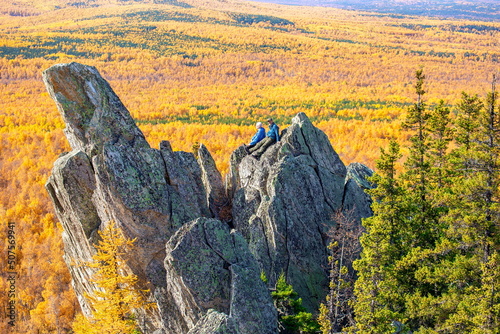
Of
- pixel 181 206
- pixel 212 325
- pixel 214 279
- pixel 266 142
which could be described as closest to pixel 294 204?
pixel 266 142

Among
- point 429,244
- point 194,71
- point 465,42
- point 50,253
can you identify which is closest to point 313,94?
point 194,71

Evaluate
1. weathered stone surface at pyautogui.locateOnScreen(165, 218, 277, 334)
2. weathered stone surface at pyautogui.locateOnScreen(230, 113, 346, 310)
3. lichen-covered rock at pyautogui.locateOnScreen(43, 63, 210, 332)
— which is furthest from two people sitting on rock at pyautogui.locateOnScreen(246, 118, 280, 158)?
weathered stone surface at pyautogui.locateOnScreen(165, 218, 277, 334)

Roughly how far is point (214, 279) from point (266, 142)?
35.7 feet

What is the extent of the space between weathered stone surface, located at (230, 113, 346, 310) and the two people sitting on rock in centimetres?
58

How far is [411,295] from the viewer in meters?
15.1

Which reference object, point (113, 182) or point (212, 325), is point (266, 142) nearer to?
point (113, 182)

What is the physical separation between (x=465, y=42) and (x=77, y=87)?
641 feet

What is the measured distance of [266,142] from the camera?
23.0m

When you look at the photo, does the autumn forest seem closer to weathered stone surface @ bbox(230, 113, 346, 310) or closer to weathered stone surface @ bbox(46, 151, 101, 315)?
weathered stone surface @ bbox(230, 113, 346, 310)

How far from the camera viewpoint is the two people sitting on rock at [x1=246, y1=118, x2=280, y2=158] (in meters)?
22.7

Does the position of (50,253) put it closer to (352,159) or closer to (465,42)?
(352,159)

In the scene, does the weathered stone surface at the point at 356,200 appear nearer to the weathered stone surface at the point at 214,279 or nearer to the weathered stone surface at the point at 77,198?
the weathered stone surface at the point at 214,279

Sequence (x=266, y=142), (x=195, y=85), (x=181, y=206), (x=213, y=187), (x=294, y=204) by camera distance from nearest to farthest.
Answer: (x=181, y=206) < (x=294, y=204) < (x=266, y=142) < (x=213, y=187) < (x=195, y=85)

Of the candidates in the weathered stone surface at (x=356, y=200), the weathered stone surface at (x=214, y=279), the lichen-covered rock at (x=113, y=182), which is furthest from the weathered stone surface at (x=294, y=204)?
the weathered stone surface at (x=214, y=279)
